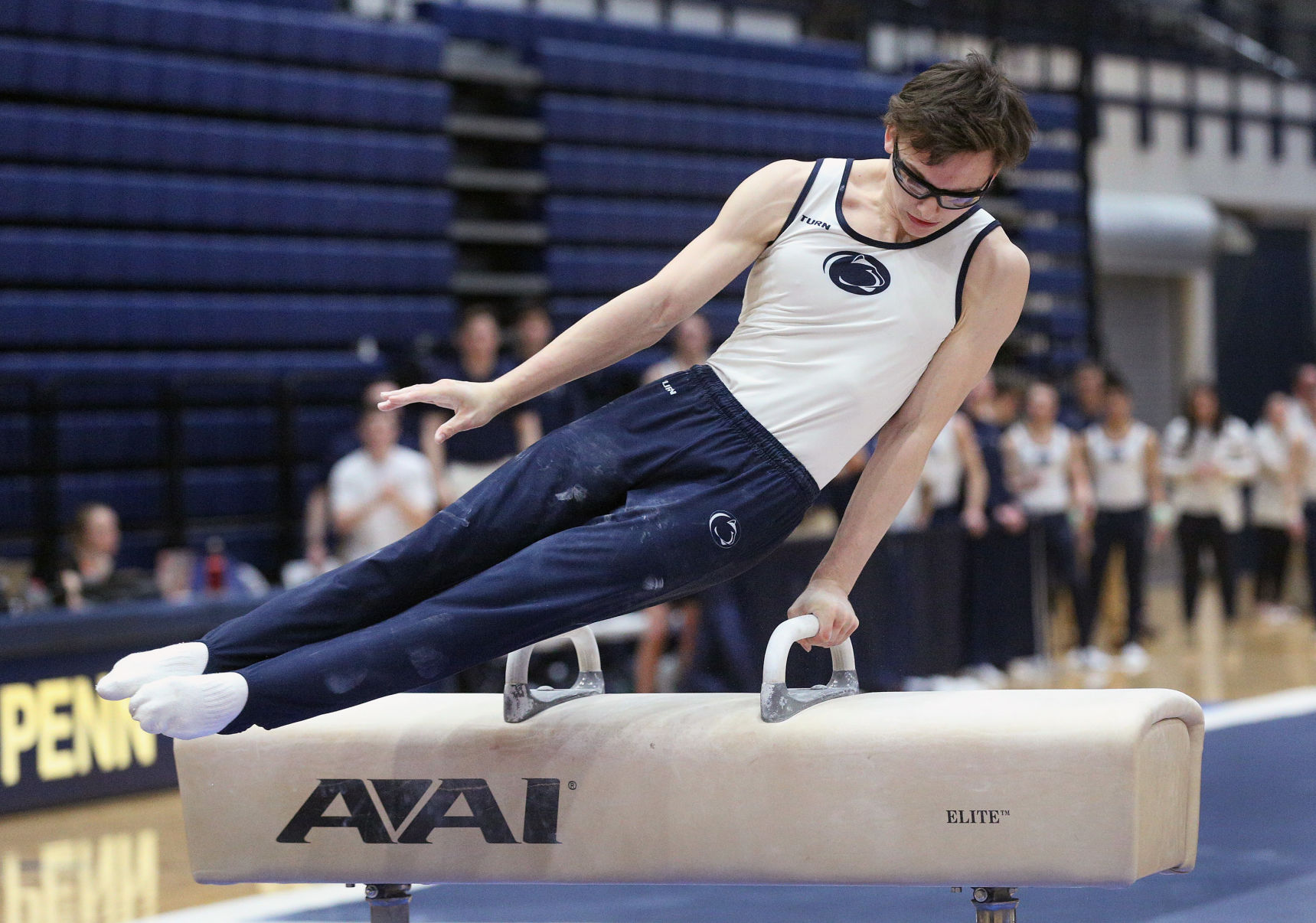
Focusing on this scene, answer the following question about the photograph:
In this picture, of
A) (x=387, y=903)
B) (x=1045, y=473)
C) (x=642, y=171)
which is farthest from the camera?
(x=642, y=171)

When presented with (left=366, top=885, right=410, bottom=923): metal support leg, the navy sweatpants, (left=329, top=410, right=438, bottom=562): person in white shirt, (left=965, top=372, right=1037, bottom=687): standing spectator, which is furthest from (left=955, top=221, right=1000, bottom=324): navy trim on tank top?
(left=965, top=372, right=1037, bottom=687): standing spectator

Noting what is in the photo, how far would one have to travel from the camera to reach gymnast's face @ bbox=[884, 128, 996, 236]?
2316mm

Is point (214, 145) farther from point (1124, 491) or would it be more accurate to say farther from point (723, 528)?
point (723, 528)

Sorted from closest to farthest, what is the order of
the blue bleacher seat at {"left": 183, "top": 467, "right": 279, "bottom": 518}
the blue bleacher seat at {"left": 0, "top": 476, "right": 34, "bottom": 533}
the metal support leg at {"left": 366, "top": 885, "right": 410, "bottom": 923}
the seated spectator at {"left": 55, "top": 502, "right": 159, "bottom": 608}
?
the metal support leg at {"left": 366, "top": 885, "right": 410, "bottom": 923}, the seated spectator at {"left": 55, "top": 502, "right": 159, "bottom": 608}, the blue bleacher seat at {"left": 0, "top": 476, "right": 34, "bottom": 533}, the blue bleacher seat at {"left": 183, "top": 467, "right": 279, "bottom": 518}

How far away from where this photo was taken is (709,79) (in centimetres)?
913

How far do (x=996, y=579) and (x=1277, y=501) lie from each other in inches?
140

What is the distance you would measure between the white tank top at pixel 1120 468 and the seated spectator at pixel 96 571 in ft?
17.2

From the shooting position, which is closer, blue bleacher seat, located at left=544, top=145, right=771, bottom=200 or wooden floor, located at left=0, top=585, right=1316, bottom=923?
wooden floor, located at left=0, top=585, right=1316, bottom=923

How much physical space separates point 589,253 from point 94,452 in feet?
10.1

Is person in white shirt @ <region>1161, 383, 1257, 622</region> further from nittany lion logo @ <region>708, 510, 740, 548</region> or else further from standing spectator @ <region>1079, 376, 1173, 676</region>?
nittany lion logo @ <region>708, 510, 740, 548</region>

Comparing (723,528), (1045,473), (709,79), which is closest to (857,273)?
(723,528)

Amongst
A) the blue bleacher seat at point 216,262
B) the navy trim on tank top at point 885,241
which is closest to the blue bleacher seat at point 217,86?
the blue bleacher seat at point 216,262

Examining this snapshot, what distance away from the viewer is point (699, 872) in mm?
2387

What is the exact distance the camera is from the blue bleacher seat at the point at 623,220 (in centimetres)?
841
